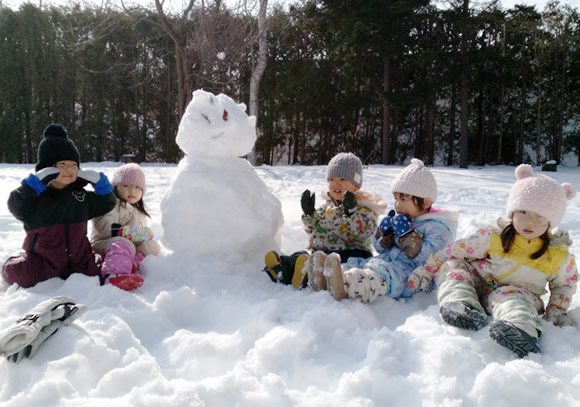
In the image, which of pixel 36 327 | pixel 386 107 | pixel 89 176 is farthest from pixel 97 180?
pixel 386 107

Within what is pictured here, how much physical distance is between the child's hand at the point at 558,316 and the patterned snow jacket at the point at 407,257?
0.64m

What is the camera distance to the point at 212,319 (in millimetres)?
1905

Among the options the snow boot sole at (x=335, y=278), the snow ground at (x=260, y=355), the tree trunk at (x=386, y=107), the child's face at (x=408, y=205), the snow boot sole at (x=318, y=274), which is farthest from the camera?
the tree trunk at (x=386, y=107)

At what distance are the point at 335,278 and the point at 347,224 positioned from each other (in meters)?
0.73

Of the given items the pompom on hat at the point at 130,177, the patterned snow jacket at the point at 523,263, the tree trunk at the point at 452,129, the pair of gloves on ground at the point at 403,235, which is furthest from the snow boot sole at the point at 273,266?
the tree trunk at the point at 452,129

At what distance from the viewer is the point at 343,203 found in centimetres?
256

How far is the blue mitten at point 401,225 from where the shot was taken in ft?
7.73

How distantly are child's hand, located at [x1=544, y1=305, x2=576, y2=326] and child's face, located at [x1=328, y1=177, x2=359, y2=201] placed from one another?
4.45ft

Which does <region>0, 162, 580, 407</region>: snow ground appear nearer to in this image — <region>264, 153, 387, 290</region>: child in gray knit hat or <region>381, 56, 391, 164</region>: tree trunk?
<region>264, 153, 387, 290</region>: child in gray knit hat

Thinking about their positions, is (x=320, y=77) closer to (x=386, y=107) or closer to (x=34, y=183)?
(x=386, y=107)

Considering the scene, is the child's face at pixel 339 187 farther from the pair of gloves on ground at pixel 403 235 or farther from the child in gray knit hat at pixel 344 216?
the pair of gloves on ground at pixel 403 235

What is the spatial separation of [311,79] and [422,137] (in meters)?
5.01

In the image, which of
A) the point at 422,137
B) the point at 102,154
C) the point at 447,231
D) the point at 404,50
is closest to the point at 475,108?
the point at 422,137

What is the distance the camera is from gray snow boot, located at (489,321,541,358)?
58.1 inches
